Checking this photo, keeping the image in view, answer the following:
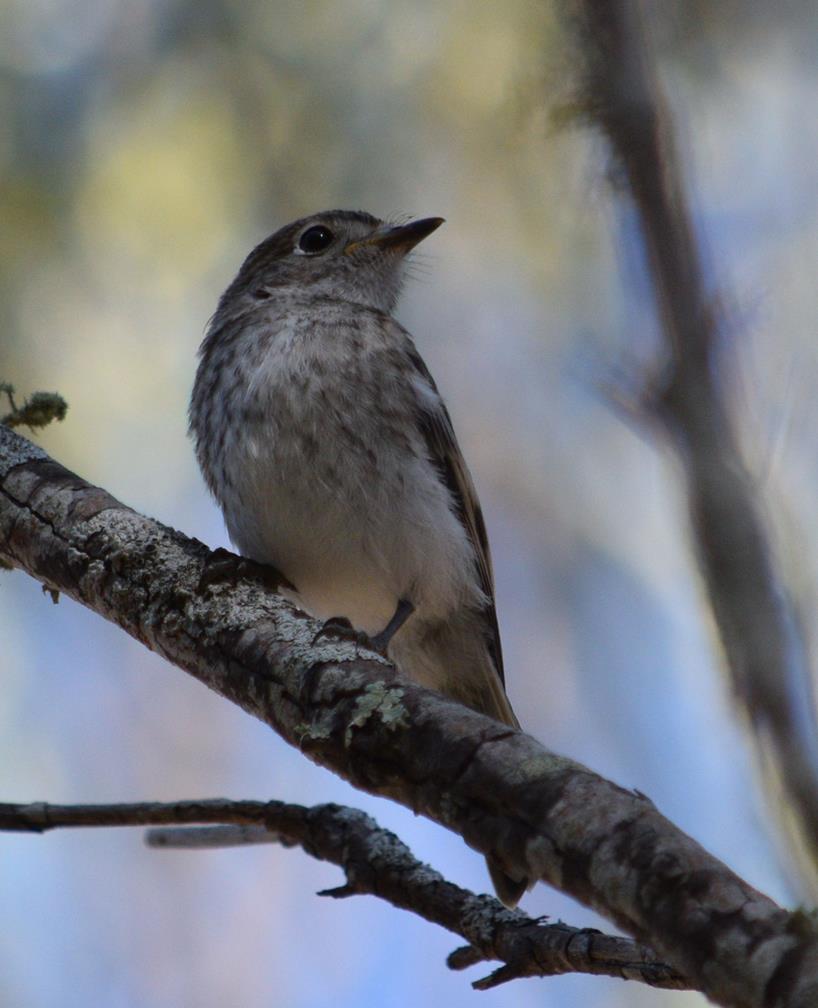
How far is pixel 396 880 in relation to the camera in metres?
2.83

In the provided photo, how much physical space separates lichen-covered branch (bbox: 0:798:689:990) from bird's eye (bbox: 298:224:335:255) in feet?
10.3

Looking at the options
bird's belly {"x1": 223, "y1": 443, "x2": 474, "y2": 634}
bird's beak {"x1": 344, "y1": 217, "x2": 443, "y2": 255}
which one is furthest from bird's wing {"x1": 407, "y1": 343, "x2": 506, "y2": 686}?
bird's beak {"x1": 344, "y1": 217, "x2": 443, "y2": 255}

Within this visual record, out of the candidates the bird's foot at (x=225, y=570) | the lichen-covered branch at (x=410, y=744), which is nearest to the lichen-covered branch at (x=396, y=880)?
the lichen-covered branch at (x=410, y=744)

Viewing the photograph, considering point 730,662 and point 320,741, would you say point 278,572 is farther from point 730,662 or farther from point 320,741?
point 730,662

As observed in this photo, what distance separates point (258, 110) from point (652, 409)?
21.1 feet

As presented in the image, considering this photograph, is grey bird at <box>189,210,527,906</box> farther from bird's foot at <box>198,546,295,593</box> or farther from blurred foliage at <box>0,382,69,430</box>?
blurred foliage at <box>0,382,69,430</box>

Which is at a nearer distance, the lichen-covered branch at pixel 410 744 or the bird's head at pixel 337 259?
the lichen-covered branch at pixel 410 744

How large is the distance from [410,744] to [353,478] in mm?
2178

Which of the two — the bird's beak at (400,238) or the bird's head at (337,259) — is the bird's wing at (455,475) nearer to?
the bird's head at (337,259)

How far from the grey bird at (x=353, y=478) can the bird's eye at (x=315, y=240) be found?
1.26ft

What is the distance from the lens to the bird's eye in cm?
571

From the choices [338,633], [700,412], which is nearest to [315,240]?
[338,633]

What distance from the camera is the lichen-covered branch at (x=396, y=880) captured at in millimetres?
2391

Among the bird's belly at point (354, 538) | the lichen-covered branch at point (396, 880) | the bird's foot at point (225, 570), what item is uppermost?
the bird's belly at point (354, 538)
